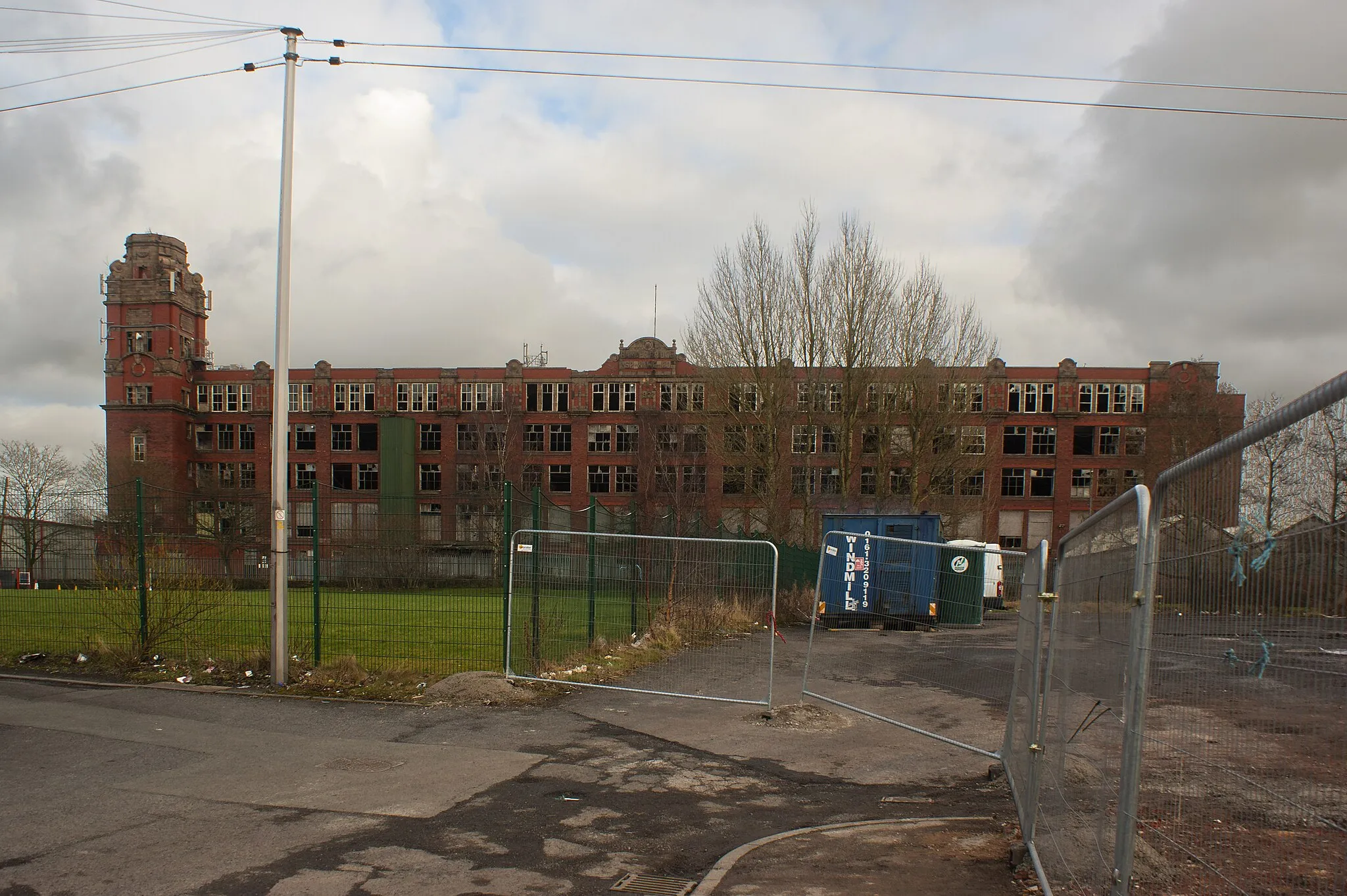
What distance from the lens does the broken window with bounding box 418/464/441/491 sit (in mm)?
71000

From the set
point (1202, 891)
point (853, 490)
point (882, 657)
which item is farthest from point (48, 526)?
point (853, 490)

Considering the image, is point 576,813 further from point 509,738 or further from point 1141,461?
point 1141,461

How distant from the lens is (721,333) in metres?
38.4

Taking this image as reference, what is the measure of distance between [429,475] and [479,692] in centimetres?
6279

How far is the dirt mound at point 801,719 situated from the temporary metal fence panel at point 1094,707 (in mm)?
4831

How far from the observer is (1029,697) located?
234 inches

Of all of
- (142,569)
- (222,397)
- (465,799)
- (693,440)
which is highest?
(222,397)

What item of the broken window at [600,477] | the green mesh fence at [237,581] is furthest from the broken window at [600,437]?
the green mesh fence at [237,581]

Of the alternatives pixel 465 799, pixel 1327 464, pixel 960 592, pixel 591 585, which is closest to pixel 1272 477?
pixel 1327 464

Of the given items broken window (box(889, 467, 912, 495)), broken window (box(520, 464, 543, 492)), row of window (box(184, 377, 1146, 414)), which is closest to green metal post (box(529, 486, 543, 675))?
broken window (box(889, 467, 912, 495))

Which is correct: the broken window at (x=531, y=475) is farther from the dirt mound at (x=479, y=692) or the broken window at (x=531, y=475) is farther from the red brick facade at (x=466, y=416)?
the dirt mound at (x=479, y=692)

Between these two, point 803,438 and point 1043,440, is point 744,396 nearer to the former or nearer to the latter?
point 803,438

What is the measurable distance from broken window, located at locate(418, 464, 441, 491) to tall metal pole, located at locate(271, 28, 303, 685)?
60.8 m

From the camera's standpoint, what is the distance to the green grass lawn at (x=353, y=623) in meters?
12.5
